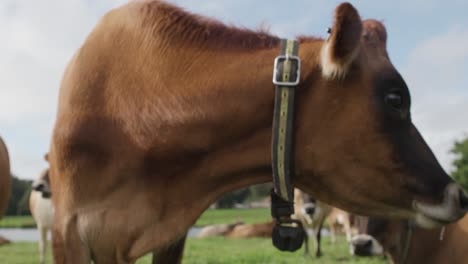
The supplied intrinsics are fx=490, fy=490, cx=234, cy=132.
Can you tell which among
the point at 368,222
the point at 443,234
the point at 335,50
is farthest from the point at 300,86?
the point at 368,222

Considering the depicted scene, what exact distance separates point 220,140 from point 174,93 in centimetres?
26

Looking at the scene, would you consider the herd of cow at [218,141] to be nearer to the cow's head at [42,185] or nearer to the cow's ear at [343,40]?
the cow's ear at [343,40]

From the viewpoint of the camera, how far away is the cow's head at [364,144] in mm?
1723

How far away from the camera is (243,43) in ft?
6.28

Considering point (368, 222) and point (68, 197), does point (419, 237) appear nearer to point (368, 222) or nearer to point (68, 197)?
point (368, 222)

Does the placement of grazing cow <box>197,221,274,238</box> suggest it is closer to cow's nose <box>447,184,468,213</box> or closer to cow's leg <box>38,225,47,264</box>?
cow's leg <box>38,225,47,264</box>

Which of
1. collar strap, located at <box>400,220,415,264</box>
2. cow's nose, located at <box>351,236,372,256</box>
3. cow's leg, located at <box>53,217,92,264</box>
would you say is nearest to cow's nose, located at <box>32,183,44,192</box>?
cow's nose, located at <box>351,236,372,256</box>

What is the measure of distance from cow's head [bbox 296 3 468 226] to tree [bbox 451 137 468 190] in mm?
45079

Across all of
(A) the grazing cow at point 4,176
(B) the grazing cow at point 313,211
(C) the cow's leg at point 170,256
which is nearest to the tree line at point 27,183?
→ (B) the grazing cow at point 313,211

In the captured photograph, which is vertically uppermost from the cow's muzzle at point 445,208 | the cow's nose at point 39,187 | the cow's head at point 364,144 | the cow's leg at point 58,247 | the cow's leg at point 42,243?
the cow's head at point 364,144

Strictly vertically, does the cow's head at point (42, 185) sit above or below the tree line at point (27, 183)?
above

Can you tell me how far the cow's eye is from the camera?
68.6 inches

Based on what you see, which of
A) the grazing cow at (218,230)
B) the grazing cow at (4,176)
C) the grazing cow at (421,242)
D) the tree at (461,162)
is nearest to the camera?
the grazing cow at (421,242)

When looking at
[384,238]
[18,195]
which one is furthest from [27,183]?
[384,238]
